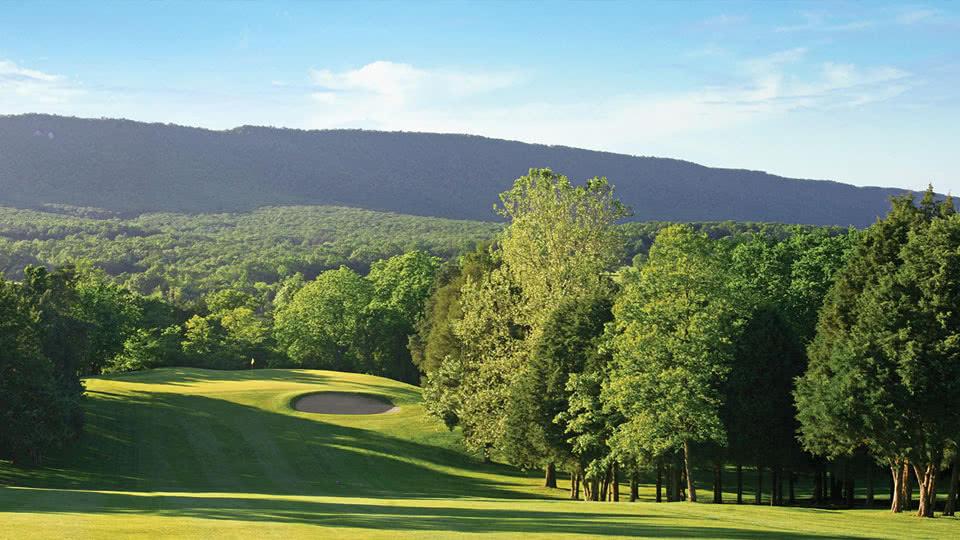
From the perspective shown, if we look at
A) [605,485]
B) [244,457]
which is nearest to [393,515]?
[605,485]

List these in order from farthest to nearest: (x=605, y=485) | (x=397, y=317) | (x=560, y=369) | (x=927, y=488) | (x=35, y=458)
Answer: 1. (x=397, y=317)
2. (x=35, y=458)
3. (x=605, y=485)
4. (x=560, y=369)
5. (x=927, y=488)

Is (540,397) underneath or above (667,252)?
underneath

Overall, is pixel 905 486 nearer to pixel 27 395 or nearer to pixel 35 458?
pixel 27 395

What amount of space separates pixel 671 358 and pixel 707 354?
170cm

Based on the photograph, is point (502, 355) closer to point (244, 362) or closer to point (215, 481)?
point (215, 481)

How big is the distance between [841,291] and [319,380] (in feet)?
178

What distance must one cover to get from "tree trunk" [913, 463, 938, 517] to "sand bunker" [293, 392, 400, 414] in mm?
44354

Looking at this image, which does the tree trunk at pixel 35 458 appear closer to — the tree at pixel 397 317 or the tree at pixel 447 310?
the tree at pixel 447 310

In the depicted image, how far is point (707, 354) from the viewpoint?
4059 centimetres

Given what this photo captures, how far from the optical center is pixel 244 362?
10844 centimetres

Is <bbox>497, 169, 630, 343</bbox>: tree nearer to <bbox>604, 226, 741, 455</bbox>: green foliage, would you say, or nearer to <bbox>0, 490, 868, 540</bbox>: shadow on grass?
<bbox>604, 226, 741, 455</bbox>: green foliage

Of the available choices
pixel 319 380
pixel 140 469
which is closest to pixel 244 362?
pixel 319 380

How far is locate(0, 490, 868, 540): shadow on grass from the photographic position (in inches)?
953

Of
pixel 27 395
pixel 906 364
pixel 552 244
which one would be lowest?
pixel 27 395
